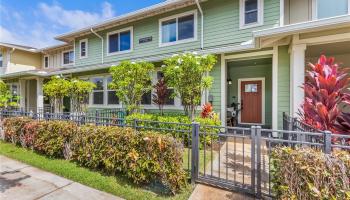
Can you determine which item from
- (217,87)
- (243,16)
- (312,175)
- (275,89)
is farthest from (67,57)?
(312,175)

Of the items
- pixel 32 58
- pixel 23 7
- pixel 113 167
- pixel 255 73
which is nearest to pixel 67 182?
pixel 113 167

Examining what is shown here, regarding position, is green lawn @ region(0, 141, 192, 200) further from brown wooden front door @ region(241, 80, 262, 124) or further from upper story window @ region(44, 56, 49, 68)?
upper story window @ region(44, 56, 49, 68)

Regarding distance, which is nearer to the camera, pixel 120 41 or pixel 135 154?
pixel 135 154

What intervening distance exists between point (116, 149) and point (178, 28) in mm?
7610

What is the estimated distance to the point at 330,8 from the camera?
7.80m

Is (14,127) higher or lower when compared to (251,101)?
lower

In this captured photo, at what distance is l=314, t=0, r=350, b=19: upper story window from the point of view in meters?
7.64

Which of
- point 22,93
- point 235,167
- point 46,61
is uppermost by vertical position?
point 46,61

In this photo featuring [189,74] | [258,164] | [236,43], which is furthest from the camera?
[236,43]

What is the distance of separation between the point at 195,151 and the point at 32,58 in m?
21.9

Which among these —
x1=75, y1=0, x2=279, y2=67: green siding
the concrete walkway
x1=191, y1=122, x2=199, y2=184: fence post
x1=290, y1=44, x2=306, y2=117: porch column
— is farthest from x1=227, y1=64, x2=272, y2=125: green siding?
the concrete walkway

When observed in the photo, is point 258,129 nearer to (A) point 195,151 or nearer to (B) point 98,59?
(A) point 195,151

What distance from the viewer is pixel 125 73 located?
8.17m

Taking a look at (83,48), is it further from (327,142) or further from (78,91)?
(327,142)
